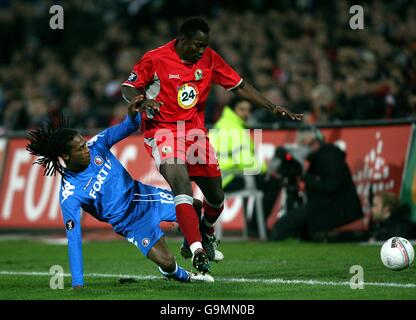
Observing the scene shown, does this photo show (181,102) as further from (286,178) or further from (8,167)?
(8,167)

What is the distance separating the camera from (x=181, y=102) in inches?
377

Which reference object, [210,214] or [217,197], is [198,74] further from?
[210,214]

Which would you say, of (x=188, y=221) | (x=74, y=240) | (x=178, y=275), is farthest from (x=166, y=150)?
(x=74, y=240)

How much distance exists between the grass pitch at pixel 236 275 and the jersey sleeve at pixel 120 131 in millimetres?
1430

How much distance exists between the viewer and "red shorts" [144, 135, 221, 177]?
9.44m

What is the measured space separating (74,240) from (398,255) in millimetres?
3171

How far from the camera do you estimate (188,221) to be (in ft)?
29.6

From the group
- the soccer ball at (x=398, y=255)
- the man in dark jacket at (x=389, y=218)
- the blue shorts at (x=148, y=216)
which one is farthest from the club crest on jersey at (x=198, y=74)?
the man in dark jacket at (x=389, y=218)

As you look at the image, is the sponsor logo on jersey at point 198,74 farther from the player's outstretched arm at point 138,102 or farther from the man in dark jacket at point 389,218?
the man in dark jacket at point 389,218

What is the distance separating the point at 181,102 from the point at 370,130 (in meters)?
5.57

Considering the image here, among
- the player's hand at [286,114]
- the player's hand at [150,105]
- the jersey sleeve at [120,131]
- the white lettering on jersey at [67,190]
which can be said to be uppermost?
the player's hand at [150,105]

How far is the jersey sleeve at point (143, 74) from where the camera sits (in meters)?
9.43

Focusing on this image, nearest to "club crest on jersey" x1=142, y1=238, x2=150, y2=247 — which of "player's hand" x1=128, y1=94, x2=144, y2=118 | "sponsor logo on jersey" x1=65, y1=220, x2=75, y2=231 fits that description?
"sponsor logo on jersey" x1=65, y1=220, x2=75, y2=231
